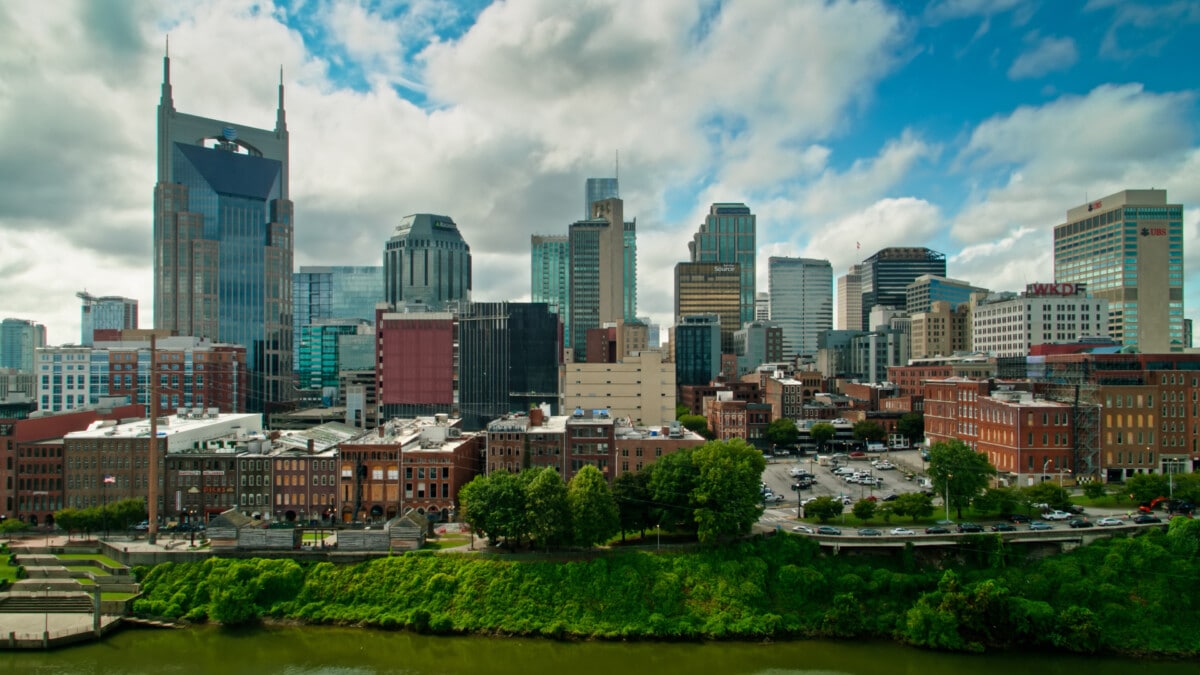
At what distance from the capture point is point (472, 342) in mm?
108750

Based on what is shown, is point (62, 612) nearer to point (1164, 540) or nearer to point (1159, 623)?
point (1159, 623)

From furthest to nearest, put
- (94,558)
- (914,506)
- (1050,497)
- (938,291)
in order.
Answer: (938,291)
(1050,497)
(914,506)
(94,558)

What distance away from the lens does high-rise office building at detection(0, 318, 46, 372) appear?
191625 mm

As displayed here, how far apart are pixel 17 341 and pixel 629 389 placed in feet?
564

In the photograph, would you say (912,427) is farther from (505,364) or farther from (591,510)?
(591,510)

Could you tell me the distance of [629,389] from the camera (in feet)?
322

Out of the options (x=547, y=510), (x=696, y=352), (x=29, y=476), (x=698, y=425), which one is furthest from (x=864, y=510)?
(x=696, y=352)

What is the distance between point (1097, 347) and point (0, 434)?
357 ft

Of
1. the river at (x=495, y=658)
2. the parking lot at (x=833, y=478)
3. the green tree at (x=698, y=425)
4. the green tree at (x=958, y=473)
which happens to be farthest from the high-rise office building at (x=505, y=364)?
the river at (x=495, y=658)

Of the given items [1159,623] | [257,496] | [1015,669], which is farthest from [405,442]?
[1159,623]

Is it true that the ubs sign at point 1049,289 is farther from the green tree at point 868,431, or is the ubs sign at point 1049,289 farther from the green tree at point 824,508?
the green tree at point 824,508

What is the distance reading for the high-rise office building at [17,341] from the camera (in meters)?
192

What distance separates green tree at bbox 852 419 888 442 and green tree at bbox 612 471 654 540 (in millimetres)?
48867

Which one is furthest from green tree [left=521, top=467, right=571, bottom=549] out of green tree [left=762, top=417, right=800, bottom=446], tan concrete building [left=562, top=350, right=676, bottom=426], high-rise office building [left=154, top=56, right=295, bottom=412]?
high-rise office building [left=154, top=56, right=295, bottom=412]
